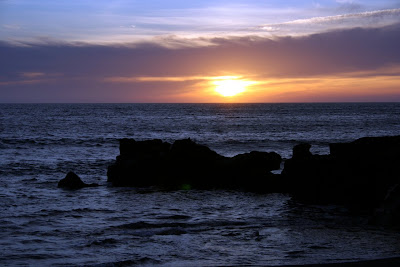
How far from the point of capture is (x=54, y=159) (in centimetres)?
3159

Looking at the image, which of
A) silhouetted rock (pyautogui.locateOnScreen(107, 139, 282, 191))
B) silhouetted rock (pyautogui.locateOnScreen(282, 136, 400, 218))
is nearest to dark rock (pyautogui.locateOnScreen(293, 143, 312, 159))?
silhouetted rock (pyautogui.locateOnScreen(282, 136, 400, 218))

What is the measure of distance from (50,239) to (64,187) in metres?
8.68

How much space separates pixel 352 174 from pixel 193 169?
25.5 ft

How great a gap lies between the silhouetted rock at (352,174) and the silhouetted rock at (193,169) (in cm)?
236

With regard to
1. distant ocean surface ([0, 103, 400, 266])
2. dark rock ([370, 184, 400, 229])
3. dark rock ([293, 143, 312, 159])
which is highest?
dark rock ([293, 143, 312, 159])

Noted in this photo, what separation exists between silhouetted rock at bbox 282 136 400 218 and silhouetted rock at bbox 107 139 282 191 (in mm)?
2357

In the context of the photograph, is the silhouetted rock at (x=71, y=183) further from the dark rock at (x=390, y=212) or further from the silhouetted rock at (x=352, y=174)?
the dark rock at (x=390, y=212)

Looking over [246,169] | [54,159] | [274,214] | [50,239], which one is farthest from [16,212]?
[54,159]

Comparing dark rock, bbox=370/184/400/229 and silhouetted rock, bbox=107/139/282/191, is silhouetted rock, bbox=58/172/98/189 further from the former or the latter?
dark rock, bbox=370/184/400/229

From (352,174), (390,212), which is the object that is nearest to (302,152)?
(352,174)

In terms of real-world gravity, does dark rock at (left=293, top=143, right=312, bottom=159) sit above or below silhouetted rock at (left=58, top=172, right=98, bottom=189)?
above

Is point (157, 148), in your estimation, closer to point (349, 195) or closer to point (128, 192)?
point (128, 192)

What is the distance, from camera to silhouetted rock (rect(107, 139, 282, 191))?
20.5 meters

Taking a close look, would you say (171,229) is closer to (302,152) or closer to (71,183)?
(71,183)
